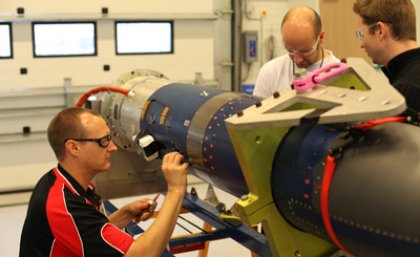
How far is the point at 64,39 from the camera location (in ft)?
17.9

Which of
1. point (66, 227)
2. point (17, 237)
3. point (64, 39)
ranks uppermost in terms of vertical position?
point (64, 39)

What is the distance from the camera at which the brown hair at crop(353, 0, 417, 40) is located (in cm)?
189

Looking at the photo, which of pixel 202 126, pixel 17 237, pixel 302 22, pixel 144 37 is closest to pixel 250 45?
pixel 144 37

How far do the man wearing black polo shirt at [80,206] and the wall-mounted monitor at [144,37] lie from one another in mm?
3512

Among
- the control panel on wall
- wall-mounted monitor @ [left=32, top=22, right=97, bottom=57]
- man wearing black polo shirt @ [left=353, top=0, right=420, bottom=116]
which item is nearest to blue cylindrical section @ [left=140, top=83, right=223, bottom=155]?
man wearing black polo shirt @ [left=353, top=0, right=420, bottom=116]

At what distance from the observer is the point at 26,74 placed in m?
5.31

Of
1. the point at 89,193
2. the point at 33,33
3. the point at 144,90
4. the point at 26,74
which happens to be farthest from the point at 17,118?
the point at 89,193

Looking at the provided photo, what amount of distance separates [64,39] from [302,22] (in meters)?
3.36

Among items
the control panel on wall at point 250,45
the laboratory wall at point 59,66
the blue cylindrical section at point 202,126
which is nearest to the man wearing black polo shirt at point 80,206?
the blue cylindrical section at point 202,126

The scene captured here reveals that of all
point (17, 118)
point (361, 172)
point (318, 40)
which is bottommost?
point (17, 118)

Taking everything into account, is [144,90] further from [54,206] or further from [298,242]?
[298,242]

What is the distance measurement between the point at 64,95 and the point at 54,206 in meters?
3.61

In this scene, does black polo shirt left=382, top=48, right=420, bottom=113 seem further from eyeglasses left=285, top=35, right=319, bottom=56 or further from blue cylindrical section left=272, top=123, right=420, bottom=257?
eyeglasses left=285, top=35, right=319, bottom=56

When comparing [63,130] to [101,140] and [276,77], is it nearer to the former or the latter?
[101,140]
